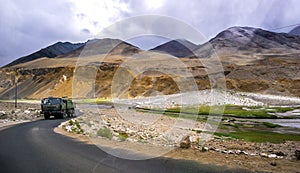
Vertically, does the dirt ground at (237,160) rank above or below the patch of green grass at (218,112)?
above

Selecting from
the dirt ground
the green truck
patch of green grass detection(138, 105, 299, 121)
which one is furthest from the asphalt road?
patch of green grass detection(138, 105, 299, 121)

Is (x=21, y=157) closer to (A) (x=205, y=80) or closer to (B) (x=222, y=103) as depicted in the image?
(B) (x=222, y=103)

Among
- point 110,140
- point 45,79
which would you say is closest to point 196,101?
point 110,140

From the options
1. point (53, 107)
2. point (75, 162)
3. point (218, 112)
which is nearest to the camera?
point (75, 162)

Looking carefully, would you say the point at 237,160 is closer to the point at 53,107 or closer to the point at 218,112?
the point at 53,107

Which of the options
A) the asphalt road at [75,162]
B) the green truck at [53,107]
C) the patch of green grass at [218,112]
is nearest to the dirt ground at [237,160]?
the asphalt road at [75,162]

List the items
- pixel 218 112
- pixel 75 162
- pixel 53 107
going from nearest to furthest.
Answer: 1. pixel 75 162
2. pixel 53 107
3. pixel 218 112

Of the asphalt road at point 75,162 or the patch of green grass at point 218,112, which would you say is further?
the patch of green grass at point 218,112

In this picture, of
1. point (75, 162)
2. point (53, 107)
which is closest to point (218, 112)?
point (53, 107)

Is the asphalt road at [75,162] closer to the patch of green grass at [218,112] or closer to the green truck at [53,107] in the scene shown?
the green truck at [53,107]

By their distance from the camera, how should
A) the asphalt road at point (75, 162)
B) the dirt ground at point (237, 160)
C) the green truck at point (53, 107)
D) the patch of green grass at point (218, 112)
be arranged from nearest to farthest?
1. the asphalt road at point (75, 162)
2. the dirt ground at point (237, 160)
3. the green truck at point (53, 107)
4. the patch of green grass at point (218, 112)

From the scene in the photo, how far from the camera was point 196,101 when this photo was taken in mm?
86312

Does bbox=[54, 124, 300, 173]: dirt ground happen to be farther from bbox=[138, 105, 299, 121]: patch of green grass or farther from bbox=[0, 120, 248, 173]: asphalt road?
bbox=[138, 105, 299, 121]: patch of green grass

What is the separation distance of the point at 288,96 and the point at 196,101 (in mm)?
37145
